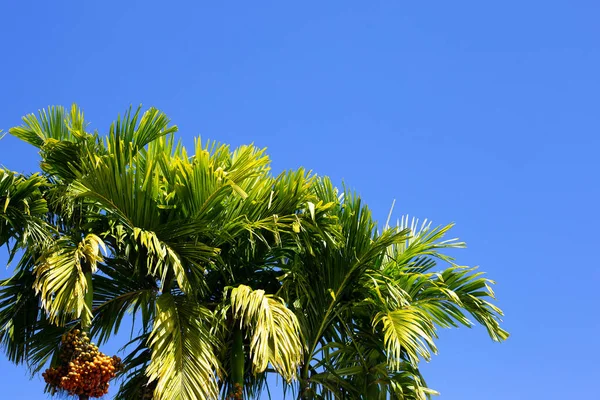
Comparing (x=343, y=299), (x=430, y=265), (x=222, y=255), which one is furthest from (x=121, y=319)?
(x=430, y=265)

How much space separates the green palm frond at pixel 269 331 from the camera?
755 centimetres

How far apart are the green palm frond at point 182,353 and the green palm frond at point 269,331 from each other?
365mm

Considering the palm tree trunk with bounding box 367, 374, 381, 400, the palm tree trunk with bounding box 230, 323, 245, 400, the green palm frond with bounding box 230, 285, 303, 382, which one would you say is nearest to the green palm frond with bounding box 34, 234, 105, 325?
the green palm frond with bounding box 230, 285, 303, 382

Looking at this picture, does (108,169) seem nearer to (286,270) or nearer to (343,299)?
(286,270)

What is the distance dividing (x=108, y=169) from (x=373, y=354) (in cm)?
353

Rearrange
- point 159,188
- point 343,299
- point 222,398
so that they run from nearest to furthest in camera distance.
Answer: point 159,188, point 222,398, point 343,299

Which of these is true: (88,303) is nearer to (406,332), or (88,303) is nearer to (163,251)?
(163,251)

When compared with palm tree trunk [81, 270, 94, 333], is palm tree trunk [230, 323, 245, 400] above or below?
above

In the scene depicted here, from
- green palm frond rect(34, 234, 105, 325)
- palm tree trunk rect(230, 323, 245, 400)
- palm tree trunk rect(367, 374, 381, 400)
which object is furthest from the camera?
palm tree trunk rect(367, 374, 381, 400)

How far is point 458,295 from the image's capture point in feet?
30.5

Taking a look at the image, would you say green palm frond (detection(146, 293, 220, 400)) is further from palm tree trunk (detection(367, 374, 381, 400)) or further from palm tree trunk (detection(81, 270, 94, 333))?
palm tree trunk (detection(367, 374, 381, 400))

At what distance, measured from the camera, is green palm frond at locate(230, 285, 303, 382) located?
7547mm

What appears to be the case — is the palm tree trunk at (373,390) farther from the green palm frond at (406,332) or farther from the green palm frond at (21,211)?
the green palm frond at (21,211)

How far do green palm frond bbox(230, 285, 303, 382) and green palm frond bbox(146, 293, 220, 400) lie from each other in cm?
36
